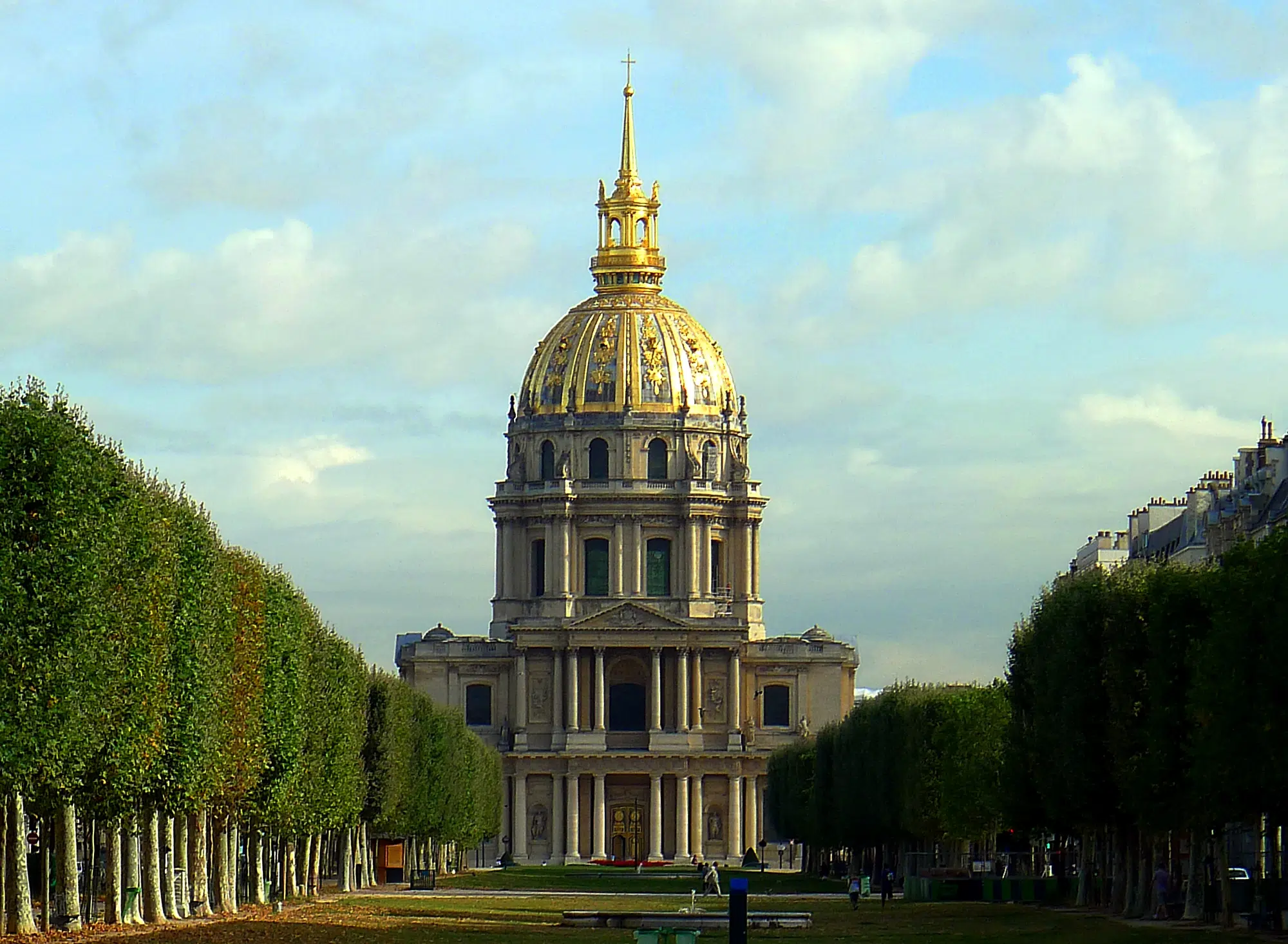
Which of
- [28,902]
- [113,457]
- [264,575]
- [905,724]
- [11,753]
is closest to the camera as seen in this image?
[11,753]

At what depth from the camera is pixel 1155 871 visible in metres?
71.9

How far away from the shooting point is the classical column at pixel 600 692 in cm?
19525

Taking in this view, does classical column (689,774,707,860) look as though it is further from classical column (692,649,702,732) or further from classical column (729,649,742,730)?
classical column (729,649,742,730)

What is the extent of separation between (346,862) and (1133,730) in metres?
41.0

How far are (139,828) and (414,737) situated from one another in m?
54.7

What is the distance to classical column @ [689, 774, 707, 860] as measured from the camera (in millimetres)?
193000

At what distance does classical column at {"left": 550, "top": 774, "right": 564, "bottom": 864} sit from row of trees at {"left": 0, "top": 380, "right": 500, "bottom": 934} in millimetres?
94134

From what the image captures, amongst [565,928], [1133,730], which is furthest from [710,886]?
[565,928]

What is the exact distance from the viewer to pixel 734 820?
19325cm

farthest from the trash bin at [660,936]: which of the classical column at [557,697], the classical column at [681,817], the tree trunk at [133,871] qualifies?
the classical column at [557,697]

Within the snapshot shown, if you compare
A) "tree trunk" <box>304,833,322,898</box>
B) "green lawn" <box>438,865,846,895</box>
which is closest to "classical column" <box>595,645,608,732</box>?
"green lawn" <box>438,865,846,895</box>

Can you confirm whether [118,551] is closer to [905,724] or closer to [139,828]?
[139,828]

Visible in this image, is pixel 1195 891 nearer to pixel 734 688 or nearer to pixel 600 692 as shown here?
pixel 600 692

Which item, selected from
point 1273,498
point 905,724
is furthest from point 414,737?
point 1273,498
